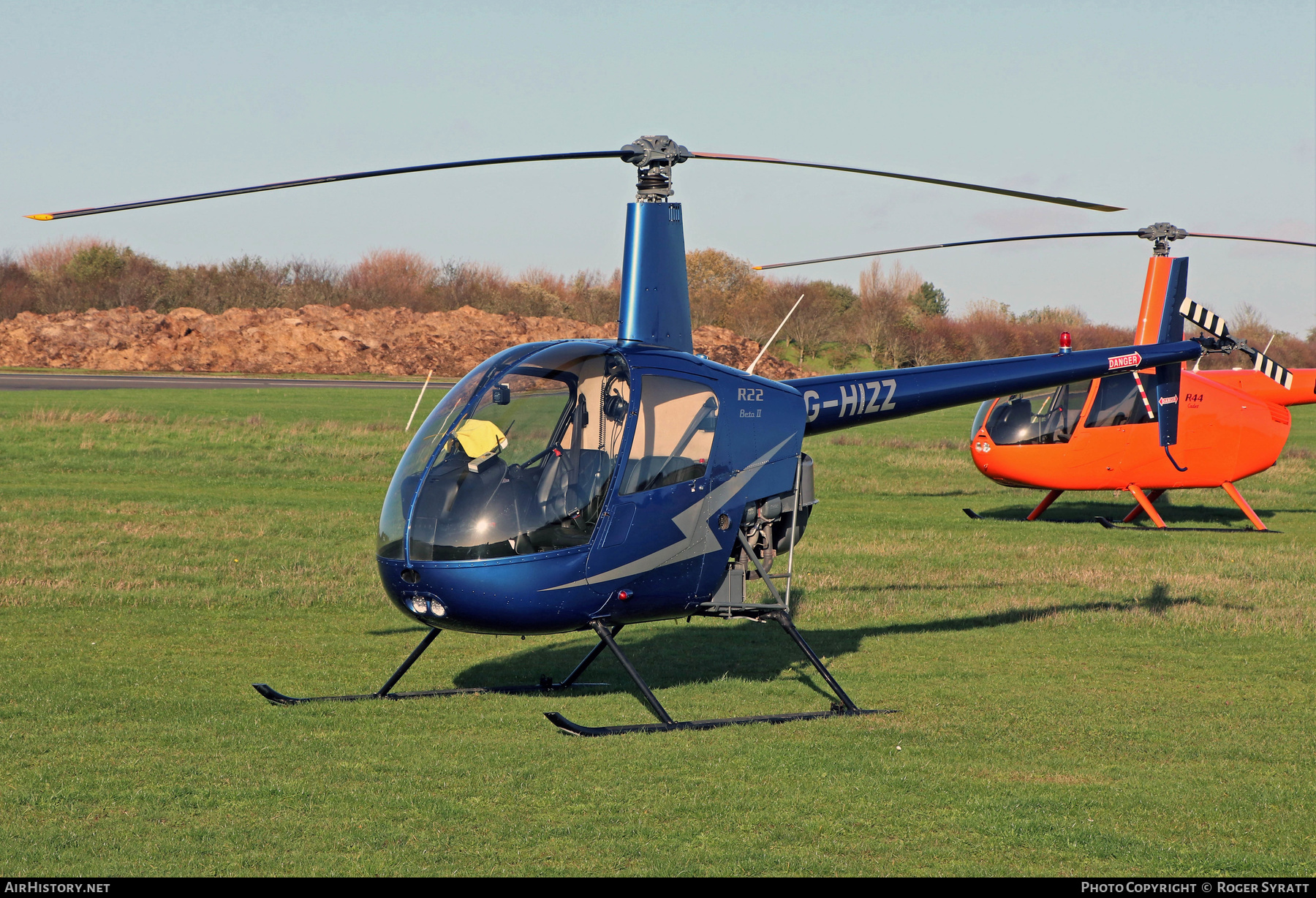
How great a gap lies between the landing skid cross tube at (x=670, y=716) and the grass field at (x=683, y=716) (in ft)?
0.46

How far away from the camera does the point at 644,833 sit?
632 centimetres

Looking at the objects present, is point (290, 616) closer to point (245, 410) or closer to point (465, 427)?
point (465, 427)

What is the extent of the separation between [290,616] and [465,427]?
19.2ft

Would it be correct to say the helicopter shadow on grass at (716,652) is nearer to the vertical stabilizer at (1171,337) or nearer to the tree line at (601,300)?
the vertical stabilizer at (1171,337)

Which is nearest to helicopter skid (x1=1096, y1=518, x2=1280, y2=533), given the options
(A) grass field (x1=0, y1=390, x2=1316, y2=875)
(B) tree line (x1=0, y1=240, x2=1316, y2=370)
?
(A) grass field (x1=0, y1=390, x2=1316, y2=875)

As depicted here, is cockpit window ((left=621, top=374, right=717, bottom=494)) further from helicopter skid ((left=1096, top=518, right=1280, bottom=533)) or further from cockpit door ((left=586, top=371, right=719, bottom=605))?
helicopter skid ((left=1096, top=518, right=1280, bottom=533))

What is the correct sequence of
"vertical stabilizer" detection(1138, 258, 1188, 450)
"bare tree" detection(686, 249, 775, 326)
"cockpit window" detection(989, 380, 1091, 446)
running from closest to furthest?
1. "vertical stabilizer" detection(1138, 258, 1188, 450)
2. "cockpit window" detection(989, 380, 1091, 446)
3. "bare tree" detection(686, 249, 775, 326)

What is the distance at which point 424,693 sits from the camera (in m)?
9.49

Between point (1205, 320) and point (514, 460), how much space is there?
12925 millimetres

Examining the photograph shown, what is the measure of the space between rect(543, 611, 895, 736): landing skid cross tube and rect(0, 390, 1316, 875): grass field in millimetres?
139

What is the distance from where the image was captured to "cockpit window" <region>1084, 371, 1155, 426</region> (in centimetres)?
2106

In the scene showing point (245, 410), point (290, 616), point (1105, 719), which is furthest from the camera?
point (245, 410)

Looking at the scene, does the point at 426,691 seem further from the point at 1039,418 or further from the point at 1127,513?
the point at 1127,513

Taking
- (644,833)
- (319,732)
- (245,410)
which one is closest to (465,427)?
(319,732)
